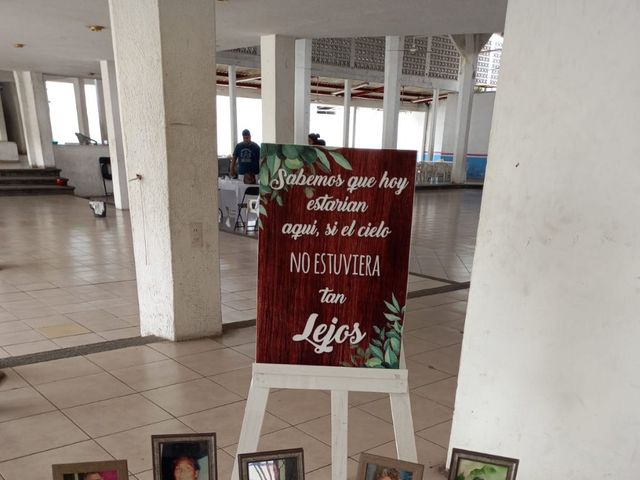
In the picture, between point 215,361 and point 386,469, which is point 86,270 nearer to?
point 215,361

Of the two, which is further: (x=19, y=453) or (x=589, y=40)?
(x=19, y=453)

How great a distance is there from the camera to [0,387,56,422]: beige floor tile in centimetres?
264

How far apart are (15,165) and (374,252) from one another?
15211mm

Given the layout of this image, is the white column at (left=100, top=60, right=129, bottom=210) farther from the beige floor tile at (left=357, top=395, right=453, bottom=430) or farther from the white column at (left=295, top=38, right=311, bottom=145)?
the beige floor tile at (left=357, top=395, right=453, bottom=430)

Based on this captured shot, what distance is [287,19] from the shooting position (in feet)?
19.2

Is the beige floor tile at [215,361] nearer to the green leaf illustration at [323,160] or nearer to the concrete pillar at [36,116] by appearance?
the green leaf illustration at [323,160]

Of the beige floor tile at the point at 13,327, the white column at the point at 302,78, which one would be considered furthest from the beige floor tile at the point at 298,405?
the white column at the point at 302,78

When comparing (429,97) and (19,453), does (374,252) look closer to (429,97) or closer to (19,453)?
(19,453)

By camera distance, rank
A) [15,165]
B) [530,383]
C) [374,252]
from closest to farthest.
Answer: [374,252]
[530,383]
[15,165]

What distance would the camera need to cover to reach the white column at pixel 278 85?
682 centimetres

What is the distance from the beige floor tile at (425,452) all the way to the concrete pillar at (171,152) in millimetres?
1810

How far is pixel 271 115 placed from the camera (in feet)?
22.7

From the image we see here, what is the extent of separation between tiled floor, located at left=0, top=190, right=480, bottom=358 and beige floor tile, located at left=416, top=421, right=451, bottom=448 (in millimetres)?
2054

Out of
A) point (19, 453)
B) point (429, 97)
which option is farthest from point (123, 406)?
point (429, 97)
